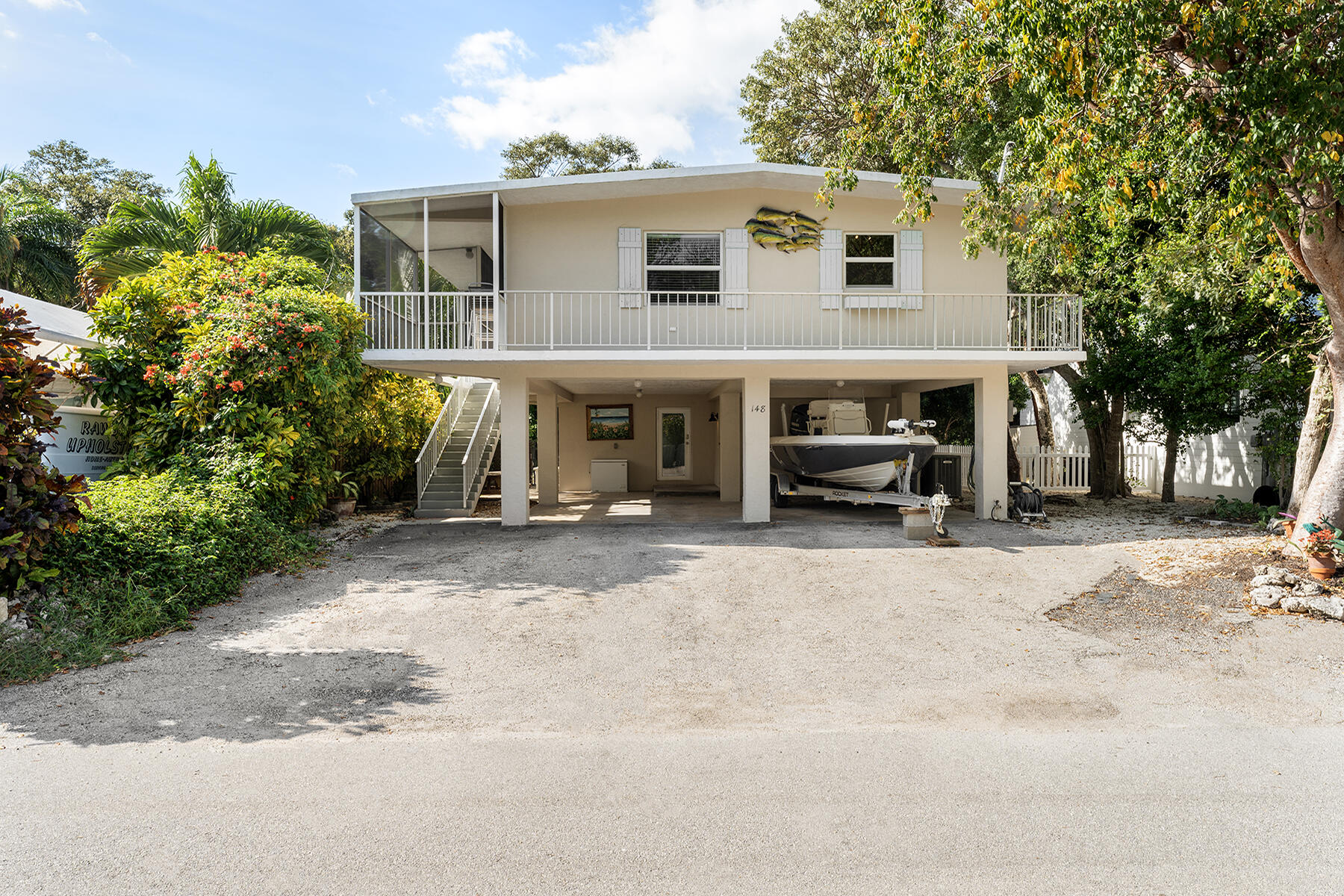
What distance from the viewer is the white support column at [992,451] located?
43.0 ft

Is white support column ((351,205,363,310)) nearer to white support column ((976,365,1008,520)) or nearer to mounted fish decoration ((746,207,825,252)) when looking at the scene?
mounted fish decoration ((746,207,825,252))

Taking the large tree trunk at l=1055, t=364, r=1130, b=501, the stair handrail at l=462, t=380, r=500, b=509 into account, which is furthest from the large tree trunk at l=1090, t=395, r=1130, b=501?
the stair handrail at l=462, t=380, r=500, b=509

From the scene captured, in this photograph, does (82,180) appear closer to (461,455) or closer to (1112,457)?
(461,455)

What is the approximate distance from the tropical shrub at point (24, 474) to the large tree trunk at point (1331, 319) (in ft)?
39.8

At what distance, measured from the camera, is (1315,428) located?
11.1 metres

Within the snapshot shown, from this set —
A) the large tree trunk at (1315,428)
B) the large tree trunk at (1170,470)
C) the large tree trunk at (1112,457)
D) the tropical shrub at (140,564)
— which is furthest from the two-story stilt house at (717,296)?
the large tree trunk at (1170,470)

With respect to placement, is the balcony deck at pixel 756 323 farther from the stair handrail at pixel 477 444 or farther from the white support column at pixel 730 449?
the white support column at pixel 730 449

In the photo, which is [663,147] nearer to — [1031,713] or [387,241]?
[387,241]

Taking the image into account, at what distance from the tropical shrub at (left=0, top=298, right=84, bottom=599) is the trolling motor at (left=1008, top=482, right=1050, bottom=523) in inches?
508

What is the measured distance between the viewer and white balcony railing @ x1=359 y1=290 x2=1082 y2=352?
12.8 m

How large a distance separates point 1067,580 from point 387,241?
11.7 metres

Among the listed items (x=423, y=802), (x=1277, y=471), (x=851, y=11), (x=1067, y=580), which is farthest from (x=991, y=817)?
(x=851, y=11)

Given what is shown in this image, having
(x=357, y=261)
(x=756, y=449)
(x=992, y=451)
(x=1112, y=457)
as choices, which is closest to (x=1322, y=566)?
(x=992, y=451)

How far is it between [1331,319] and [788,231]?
7.57 m
